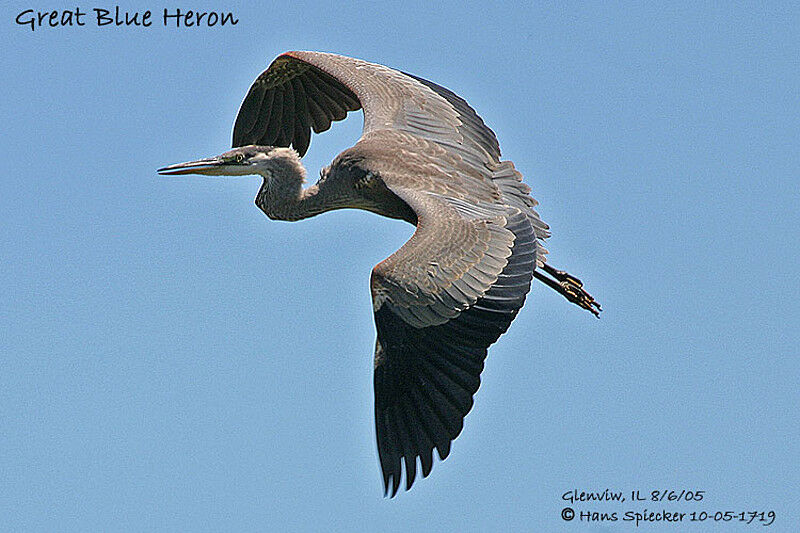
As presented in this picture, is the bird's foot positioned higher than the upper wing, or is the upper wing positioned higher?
the upper wing

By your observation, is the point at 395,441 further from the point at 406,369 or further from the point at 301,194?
the point at 301,194

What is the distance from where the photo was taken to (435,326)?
8891 mm

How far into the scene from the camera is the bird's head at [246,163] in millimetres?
11266

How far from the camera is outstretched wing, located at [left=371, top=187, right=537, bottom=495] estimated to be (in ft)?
28.1

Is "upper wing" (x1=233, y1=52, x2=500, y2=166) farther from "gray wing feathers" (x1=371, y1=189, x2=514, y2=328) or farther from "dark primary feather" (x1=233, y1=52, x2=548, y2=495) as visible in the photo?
"gray wing feathers" (x1=371, y1=189, x2=514, y2=328)

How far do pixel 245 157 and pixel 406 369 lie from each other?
10.5ft

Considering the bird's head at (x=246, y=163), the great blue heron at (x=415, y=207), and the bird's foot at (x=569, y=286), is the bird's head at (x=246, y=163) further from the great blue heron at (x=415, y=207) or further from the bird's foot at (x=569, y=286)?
the bird's foot at (x=569, y=286)

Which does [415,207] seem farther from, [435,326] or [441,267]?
[435,326]

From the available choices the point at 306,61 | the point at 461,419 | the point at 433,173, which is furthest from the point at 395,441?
the point at 306,61

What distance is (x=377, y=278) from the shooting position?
8.95 meters

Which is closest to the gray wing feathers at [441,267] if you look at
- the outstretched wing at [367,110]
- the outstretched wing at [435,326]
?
the outstretched wing at [435,326]

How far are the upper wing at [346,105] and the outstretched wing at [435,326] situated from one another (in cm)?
195

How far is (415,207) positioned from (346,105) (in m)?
3.23

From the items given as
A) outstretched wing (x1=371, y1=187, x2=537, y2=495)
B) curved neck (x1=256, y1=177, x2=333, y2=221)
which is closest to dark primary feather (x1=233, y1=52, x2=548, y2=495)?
outstretched wing (x1=371, y1=187, x2=537, y2=495)
